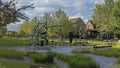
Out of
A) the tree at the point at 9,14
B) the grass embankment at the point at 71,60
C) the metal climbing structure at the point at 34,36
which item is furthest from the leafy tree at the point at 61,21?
the tree at the point at 9,14

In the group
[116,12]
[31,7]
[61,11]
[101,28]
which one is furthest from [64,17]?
[31,7]

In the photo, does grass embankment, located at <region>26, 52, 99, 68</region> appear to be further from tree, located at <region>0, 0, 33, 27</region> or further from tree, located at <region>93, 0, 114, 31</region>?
tree, located at <region>93, 0, 114, 31</region>

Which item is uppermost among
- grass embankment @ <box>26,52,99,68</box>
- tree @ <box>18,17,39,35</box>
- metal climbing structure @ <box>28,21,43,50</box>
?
tree @ <box>18,17,39,35</box>

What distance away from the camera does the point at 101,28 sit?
70438mm

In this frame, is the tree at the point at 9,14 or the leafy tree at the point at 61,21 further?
the leafy tree at the point at 61,21

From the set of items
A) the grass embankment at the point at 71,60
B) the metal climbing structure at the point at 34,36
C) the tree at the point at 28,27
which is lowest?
the grass embankment at the point at 71,60

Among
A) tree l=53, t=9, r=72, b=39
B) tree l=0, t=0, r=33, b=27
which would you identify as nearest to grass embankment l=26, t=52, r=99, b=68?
tree l=0, t=0, r=33, b=27

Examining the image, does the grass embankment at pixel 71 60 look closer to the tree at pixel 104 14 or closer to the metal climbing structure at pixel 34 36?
the metal climbing structure at pixel 34 36

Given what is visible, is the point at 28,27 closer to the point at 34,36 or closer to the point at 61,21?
the point at 61,21

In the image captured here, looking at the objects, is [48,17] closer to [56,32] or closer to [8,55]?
[56,32]

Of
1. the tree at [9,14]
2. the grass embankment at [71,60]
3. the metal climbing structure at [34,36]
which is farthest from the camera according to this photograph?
the metal climbing structure at [34,36]

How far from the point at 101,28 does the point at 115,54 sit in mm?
49357

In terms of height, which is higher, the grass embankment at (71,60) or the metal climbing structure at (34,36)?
the metal climbing structure at (34,36)

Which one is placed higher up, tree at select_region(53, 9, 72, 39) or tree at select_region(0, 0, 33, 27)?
tree at select_region(53, 9, 72, 39)
